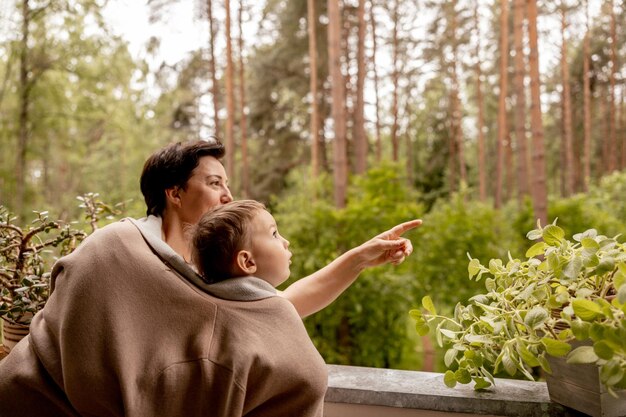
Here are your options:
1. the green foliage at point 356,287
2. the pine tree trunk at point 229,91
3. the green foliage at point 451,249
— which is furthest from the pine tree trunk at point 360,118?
the green foliage at point 356,287

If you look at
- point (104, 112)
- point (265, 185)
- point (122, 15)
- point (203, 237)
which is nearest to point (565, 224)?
point (203, 237)

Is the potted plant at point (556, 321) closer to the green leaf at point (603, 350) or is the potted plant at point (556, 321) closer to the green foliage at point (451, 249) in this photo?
the green leaf at point (603, 350)

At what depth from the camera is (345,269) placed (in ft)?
5.21

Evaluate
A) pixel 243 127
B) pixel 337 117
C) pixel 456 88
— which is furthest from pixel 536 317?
pixel 456 88

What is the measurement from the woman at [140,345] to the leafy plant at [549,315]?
488mm

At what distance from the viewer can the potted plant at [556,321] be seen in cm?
104

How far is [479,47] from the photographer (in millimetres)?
14375

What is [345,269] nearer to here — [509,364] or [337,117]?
[509,364]

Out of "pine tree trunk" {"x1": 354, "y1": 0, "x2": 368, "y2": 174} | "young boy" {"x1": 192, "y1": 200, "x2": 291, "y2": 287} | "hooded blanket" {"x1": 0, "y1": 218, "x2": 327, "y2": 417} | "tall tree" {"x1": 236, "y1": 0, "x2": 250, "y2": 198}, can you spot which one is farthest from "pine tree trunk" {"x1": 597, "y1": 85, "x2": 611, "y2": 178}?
"hooded blanket" {"x1": 0, "y1": 218, "x2": 327, "y2": 417}

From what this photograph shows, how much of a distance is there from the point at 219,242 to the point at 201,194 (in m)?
0.33

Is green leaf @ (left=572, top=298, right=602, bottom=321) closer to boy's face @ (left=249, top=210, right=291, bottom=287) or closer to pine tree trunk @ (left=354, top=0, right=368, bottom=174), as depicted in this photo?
boy's face @ (left=249, top=210, right=291, bottom=287)

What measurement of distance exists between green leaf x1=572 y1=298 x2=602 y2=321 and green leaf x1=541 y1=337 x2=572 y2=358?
0.11 metres

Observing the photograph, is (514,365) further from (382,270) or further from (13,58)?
(13,58)

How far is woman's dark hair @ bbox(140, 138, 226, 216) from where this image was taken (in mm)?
1517
